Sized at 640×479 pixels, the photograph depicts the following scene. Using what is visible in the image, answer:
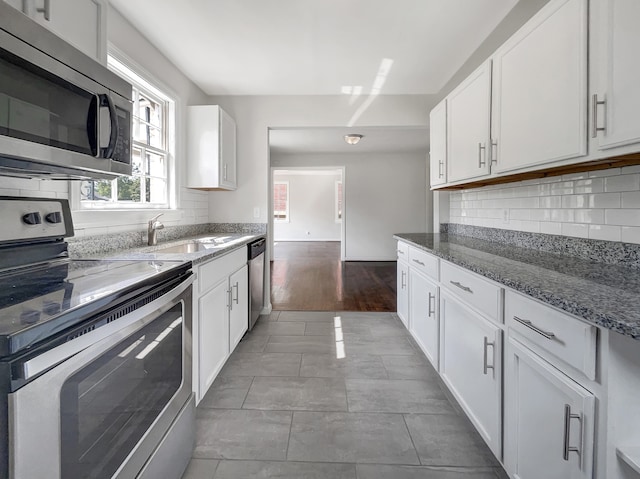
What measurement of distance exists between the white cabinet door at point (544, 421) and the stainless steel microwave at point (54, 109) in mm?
1672

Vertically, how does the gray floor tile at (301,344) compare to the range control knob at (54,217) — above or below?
below

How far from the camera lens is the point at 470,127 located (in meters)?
2.27

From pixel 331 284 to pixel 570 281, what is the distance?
13.5 ft

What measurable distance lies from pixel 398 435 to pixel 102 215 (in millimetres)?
2035

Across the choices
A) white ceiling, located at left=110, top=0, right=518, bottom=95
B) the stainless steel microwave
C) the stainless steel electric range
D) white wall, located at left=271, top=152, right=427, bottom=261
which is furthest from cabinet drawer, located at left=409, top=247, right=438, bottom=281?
white wall, located at left=271, top=152, right=427, bottom=261

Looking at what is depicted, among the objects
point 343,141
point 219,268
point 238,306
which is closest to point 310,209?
point 343,141

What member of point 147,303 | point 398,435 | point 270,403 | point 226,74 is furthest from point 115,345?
point 226,74

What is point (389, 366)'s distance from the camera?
8.06 feet

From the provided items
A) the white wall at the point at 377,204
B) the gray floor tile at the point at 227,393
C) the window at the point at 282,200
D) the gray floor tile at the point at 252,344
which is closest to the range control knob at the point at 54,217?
the gray floor tile at the point at 227,393

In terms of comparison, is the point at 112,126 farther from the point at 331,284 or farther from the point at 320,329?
the point at 331,284

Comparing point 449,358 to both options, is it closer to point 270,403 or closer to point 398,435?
point 398,435

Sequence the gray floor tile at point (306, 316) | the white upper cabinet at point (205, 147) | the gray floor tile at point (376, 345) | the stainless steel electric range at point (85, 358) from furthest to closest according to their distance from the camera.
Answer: the gray floor tile at point (306, 316), the white upper cabinet at point (205, 147), the gray floor tile at point (376, 345), the stainless steel electric range at point (85, 358)

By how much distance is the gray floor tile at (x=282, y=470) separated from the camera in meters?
1.44

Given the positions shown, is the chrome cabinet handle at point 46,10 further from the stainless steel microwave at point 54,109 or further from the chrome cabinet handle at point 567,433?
the chrome cabinet handle at point 567,433
